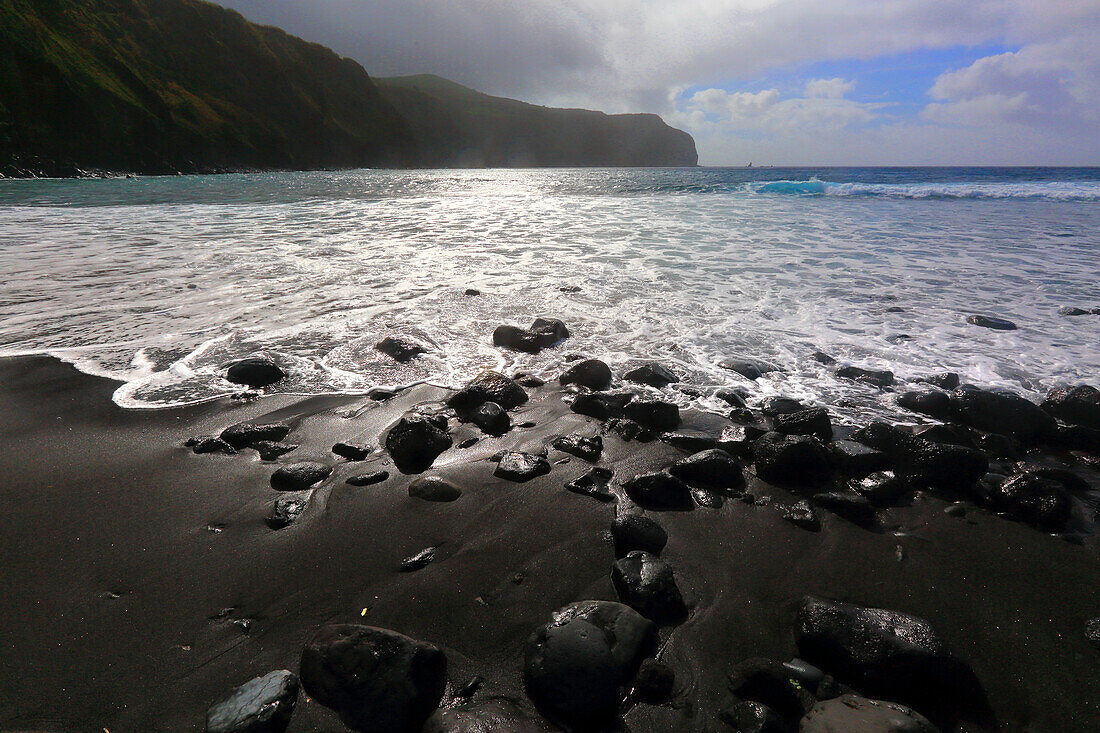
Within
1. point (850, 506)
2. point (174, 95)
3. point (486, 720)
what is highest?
point (174, 95)

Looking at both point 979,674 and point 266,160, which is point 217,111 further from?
point 979,674

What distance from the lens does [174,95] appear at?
64.7 metres

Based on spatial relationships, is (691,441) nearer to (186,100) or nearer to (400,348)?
(400,348)

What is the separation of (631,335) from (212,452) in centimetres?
359

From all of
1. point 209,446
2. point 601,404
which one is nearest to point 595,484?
point 601,404

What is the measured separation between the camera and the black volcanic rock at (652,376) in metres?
3.98

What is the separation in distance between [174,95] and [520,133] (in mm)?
91451

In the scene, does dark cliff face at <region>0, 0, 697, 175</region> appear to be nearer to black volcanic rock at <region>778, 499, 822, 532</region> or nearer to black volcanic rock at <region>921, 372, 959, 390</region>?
black volcanic rock at <region>778, 499, 822, 532</region>

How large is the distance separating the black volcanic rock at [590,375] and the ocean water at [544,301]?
26 centimetres

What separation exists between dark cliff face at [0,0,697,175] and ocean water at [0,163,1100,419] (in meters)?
50.5

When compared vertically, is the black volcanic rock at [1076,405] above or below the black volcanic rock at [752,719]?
above

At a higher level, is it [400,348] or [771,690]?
[400,348]

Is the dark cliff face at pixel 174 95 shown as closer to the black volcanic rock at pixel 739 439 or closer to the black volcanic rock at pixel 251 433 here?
→ the black volcanic rock at pixel 251 433

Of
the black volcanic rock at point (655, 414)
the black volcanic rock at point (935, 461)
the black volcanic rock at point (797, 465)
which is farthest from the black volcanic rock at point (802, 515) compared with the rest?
the black volcanic rock at point (655, 414)
